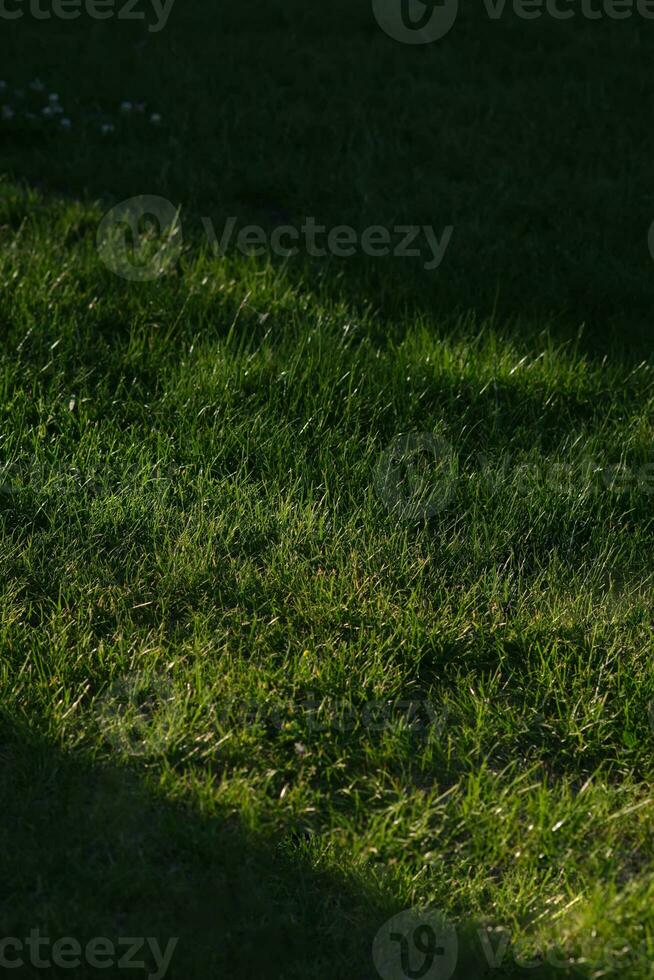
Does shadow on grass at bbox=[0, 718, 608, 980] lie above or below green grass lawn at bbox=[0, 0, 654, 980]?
below

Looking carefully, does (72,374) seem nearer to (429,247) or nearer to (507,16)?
(429,247)

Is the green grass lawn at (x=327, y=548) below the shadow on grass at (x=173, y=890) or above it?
above

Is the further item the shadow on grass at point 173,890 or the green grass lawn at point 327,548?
the green grass lawn at point 327,548

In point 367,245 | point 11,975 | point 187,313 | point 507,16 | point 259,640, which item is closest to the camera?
point 11,975

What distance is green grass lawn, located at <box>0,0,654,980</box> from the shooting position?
2426 millimetres

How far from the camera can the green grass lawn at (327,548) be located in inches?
95.5

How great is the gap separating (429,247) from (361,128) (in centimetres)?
126

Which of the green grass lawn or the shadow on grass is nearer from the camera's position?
the shadow on grass

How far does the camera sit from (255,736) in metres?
2.71

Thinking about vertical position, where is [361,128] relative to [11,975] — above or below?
above

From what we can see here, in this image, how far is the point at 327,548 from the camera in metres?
3.27

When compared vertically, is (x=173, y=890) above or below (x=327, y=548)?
below

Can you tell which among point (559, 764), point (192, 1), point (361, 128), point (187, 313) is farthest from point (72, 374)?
A: point (192, 1)

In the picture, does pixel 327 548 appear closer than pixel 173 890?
No
